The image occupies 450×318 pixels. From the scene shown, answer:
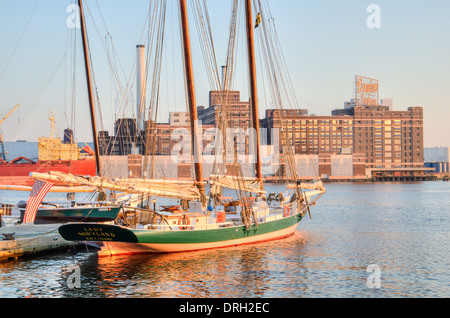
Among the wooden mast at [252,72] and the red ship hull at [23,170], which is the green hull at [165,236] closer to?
the wooden mast at [252,72]

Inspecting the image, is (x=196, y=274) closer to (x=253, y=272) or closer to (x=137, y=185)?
(x=253, y=272)

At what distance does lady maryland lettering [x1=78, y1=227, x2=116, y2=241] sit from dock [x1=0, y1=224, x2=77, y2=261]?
230 inches

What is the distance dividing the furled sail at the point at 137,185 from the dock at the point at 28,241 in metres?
4.65

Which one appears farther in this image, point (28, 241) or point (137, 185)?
point (28, 241)

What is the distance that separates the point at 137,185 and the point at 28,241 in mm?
9125

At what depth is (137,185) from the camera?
132ft

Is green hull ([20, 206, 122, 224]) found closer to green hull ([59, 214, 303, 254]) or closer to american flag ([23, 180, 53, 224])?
american flag ([23, 180, 53, 224])

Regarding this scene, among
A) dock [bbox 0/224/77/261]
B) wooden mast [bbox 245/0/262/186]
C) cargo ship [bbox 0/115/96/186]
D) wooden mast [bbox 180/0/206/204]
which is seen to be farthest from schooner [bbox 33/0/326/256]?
cargo ship [bbox 0/115/96/186]

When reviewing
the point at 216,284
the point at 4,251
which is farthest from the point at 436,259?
the point at 4,251

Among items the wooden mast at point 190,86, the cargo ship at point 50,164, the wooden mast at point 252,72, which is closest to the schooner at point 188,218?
the wooden mast at point 190,86

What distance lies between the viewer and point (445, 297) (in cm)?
3102

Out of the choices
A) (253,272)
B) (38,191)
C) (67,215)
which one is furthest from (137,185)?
(67,215)

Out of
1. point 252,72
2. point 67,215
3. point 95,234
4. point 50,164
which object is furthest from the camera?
point 50,164
